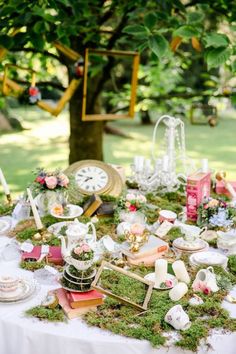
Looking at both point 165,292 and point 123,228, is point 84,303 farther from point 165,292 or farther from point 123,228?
point 123,228

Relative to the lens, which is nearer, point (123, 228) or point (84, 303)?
point (84, 303)

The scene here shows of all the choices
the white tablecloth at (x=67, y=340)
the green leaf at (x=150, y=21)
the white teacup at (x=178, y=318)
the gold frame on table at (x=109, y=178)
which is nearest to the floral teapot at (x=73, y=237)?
the white tablecloth at (x=67, y=340)

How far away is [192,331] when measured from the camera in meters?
2.09

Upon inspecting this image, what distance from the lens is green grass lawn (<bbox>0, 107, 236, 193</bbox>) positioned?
9789 millimetres

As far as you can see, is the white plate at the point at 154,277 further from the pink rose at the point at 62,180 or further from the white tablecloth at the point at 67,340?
the pink rose at the point at 62,180

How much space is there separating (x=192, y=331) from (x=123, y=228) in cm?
114

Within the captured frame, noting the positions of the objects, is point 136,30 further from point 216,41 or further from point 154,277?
point 154,277

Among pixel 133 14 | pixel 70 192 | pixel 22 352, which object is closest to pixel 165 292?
pixel 22 352

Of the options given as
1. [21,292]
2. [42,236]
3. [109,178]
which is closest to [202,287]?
[21,292]

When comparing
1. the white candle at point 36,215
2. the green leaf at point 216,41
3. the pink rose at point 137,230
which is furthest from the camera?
the white candle at point 36,215

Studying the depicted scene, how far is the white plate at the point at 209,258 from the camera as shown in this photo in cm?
271

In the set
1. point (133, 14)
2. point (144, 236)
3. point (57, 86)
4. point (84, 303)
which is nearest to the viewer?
point (84, 303)

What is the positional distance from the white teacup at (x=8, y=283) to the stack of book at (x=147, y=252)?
27.2 inches

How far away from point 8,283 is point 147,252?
822 millimetres
